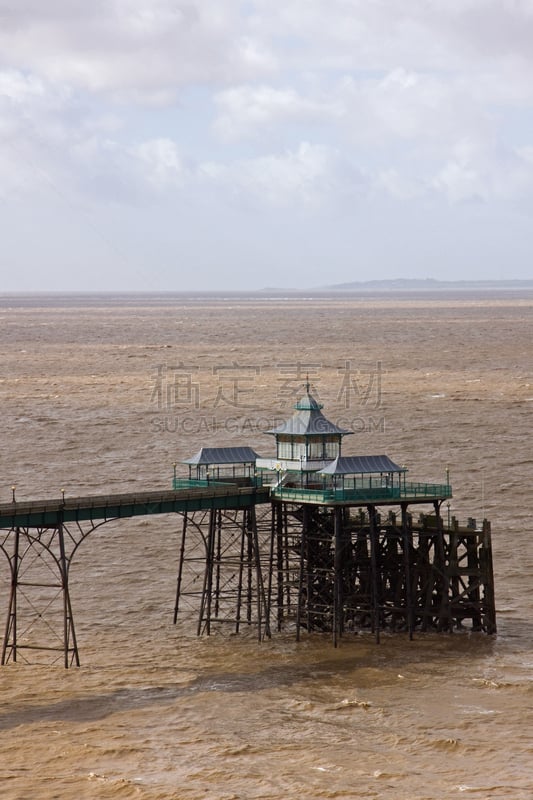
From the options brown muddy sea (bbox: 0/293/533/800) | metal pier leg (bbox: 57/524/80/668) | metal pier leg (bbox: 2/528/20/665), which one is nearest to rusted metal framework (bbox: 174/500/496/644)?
brown muddy sea (bbox: 0/293/533/800)

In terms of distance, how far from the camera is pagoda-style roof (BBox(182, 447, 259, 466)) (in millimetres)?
50125

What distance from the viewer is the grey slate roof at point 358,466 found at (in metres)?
47.7

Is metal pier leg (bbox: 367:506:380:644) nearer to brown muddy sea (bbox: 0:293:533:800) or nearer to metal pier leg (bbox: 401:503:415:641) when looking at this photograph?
brown muddy sea (bbox: 0:293:533:800)

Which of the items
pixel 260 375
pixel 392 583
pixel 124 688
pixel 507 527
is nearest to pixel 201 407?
pixel 260 375

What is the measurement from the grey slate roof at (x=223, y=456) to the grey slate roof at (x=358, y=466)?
3.57 metres

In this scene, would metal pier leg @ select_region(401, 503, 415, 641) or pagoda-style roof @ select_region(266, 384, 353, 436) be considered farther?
pagoda-style roof @ select_region(266, 384, 353, 436)

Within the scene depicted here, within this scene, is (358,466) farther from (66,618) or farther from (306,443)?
(66,618)

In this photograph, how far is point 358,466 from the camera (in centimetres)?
4800

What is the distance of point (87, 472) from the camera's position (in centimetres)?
7206

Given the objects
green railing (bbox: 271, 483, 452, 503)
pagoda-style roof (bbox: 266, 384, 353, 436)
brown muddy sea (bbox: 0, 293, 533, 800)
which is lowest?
brown muddy sea (bbox: 0, 293, 533, 800)

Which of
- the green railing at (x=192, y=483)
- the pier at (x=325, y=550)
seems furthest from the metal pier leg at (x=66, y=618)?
the green railing at (x=192, y=483)

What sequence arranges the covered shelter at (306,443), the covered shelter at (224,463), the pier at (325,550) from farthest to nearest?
1. the covered shelter at (224,463)
2. the covered shelter at (306,443)
3. the pier at (325,550)

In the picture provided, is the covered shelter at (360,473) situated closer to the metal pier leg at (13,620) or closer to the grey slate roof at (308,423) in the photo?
the grey slate roof at (308,423)

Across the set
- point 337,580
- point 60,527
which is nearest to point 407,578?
point 337,580
